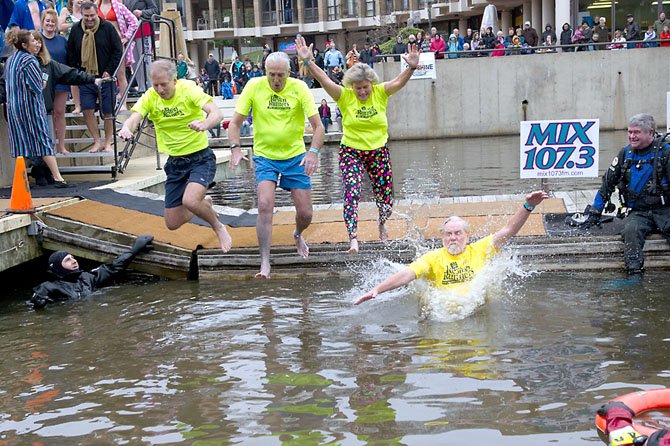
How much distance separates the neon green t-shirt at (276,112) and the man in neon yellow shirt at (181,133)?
416 mm

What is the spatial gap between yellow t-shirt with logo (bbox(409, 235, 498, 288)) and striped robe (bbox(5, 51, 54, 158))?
22.3 ft

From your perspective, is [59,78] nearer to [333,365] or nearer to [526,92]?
[333,365]

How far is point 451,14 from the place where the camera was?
63.1 m

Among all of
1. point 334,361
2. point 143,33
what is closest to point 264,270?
point 334,361

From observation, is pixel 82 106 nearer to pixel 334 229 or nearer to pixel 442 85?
pixel 334 229

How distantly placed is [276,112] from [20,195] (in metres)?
3.49

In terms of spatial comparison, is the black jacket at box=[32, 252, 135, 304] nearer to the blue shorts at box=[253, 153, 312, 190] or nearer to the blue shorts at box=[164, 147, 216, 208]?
the blue shorts at box=[164, 147, 216, 208]

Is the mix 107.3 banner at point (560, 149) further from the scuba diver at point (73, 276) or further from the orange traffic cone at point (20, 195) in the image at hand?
the orange traffic cone at point (20, 195)

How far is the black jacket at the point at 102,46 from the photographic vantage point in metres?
14.4

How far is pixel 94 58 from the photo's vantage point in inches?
568

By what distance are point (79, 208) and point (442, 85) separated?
72.8ft

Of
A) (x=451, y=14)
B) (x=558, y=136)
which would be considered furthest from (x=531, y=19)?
(x=558, y=136)

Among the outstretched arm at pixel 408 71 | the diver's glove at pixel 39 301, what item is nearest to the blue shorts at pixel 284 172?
the outstretched arm at pixel 408 71

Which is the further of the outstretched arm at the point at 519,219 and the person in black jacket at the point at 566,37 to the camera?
the person in black jacket at the point at 566,37
